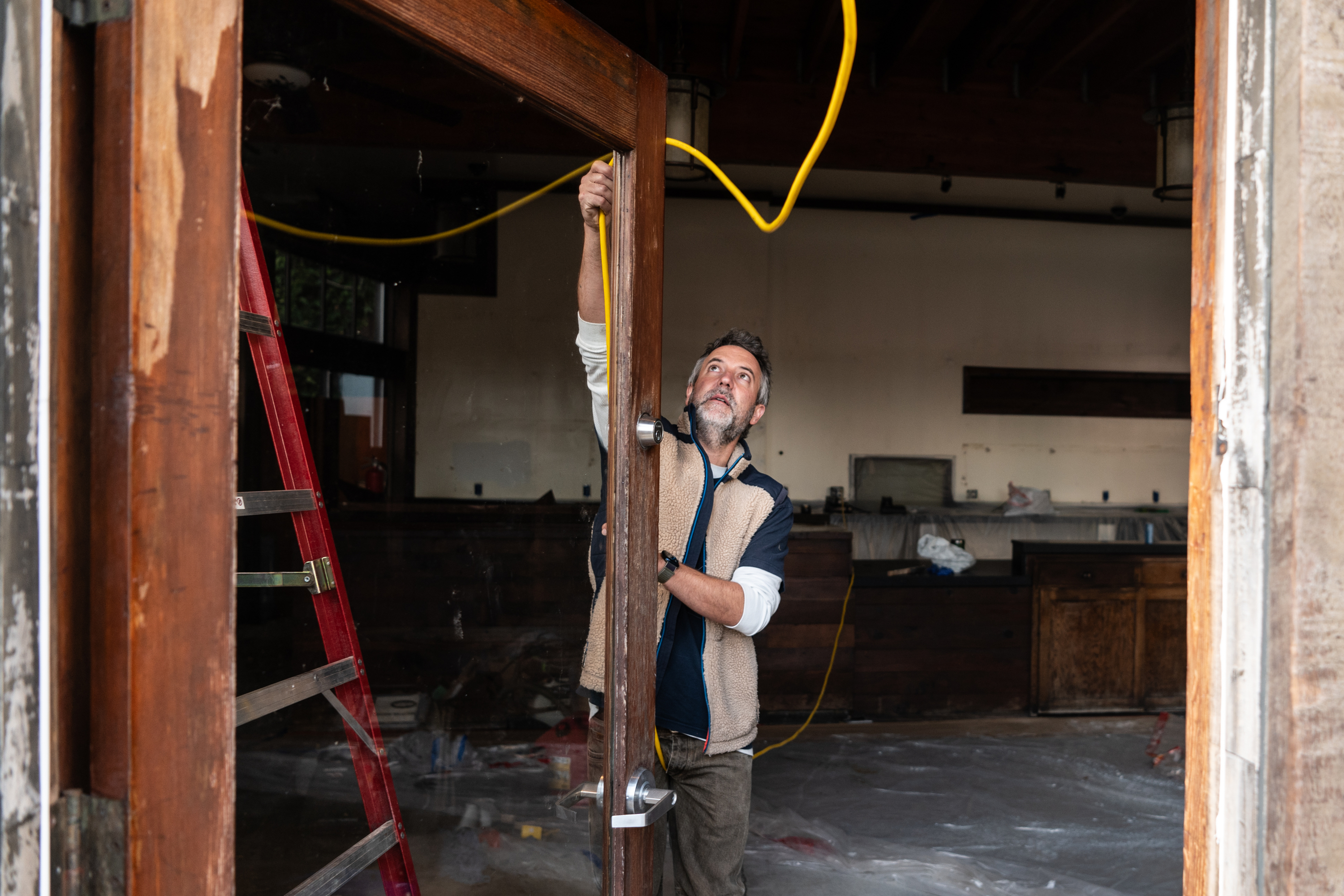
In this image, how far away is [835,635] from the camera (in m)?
4.11

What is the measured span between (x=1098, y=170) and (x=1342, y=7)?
3.73 m

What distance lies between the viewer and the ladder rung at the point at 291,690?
945mm

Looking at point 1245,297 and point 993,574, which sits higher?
point 1245,297

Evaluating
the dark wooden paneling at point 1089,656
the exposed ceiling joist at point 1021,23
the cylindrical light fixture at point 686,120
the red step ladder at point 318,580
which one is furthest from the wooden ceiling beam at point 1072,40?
the red step ladder at point 318,580

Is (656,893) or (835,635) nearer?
(656,893)

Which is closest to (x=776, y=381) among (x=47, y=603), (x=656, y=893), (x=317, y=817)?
(x=317, y=817)

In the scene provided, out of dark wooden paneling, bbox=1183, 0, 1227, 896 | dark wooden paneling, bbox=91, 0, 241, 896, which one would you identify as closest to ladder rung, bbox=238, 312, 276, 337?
dark wooden paneling, bbox=91, 0, 241, 896

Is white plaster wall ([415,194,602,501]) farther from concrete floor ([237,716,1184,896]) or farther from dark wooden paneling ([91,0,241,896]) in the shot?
concrete floor ([237,716,1184,896])

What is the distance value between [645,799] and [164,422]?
85 centimetres

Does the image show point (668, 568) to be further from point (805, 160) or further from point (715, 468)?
point (805, 160)

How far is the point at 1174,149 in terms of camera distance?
3496 millimetres

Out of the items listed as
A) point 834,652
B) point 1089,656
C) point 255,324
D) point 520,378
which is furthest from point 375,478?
point 1089,656

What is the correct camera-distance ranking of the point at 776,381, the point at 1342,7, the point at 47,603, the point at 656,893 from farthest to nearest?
the point at 776,381 → the point at 656,893 → the point at 1342,7 → the point at 47,603

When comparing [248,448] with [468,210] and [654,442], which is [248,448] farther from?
[654,442]
